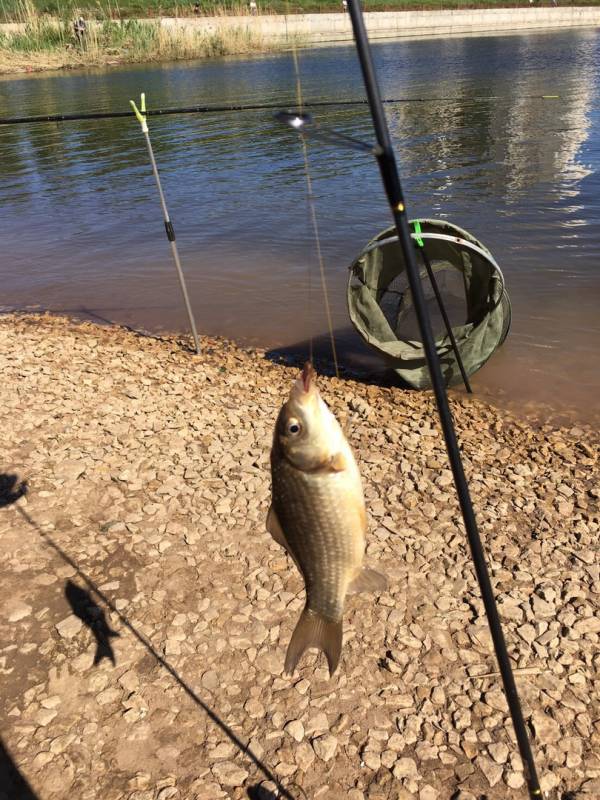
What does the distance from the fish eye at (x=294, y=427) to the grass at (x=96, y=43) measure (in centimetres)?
6374

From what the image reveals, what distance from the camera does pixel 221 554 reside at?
20.3 ft

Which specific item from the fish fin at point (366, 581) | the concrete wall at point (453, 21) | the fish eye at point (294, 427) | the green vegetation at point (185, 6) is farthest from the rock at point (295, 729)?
the concrete wall at point (453, 21)

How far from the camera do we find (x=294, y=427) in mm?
2740

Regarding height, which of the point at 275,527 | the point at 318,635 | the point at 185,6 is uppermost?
the point at 185,6

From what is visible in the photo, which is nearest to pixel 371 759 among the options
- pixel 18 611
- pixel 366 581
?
pixel 366 581

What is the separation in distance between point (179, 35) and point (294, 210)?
50.2 meters

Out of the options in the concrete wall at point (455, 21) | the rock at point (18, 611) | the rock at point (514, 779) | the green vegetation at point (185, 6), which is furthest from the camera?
the concrete wall at point (455, 21)

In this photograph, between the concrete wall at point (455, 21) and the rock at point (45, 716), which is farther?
the concrete wall at point (455, 21)

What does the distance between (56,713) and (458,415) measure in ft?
18.8

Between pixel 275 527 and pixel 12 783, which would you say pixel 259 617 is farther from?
pixel 275 527

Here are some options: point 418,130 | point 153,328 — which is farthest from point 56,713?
point 418,130

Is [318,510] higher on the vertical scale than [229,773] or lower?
higher

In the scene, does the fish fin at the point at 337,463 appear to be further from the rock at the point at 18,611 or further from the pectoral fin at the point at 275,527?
the rock at the point at 18,611

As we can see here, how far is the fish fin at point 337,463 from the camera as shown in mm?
2811
